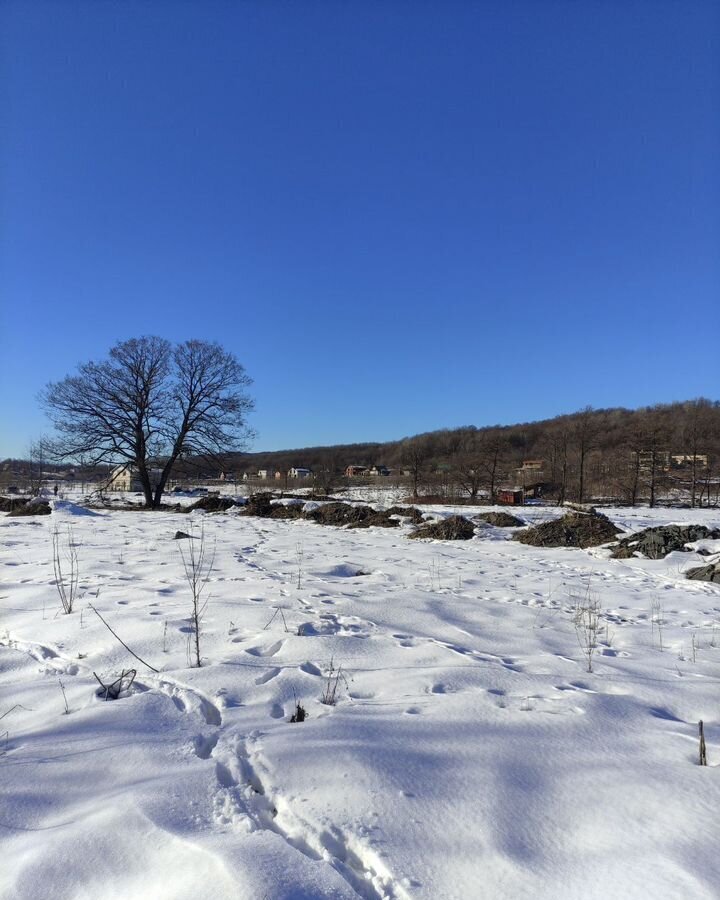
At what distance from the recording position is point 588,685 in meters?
3.26

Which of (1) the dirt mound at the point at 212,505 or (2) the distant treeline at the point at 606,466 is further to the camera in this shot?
(2) the distant treeline at the point at 606,466

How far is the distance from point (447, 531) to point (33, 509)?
1538cm

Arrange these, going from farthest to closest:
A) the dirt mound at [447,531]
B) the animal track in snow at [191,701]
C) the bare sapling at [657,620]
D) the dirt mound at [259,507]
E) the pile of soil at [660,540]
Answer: the dirt mound at [259,507] → the dirt mound at [447,531] → the pile of soil at [660,540] → the bare sapling at [657,620] → the animal track in snow at [191,701]

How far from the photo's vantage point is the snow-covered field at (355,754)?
60.7 inches

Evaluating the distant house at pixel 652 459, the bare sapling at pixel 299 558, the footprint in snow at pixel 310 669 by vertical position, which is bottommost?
the bare sapling at pixel 299 558

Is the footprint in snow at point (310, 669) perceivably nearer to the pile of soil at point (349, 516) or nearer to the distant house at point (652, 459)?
the pile of soil at point (349, 516)

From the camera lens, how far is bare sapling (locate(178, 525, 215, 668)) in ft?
12.3

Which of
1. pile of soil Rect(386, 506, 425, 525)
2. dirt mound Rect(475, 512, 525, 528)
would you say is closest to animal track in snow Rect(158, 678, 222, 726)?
pile of soil Rect(386, 506, 425, 525)

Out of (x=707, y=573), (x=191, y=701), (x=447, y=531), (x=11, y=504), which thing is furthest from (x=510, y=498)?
(x=191, y=701)

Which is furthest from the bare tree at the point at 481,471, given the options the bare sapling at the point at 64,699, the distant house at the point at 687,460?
the bare sapling at the point at 64,699

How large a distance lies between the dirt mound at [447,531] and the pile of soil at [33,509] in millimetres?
13692

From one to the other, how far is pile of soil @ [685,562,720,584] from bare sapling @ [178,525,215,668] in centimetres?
711

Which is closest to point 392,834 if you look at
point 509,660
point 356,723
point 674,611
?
point 356,723

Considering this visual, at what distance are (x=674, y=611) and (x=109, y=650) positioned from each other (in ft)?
19.2
